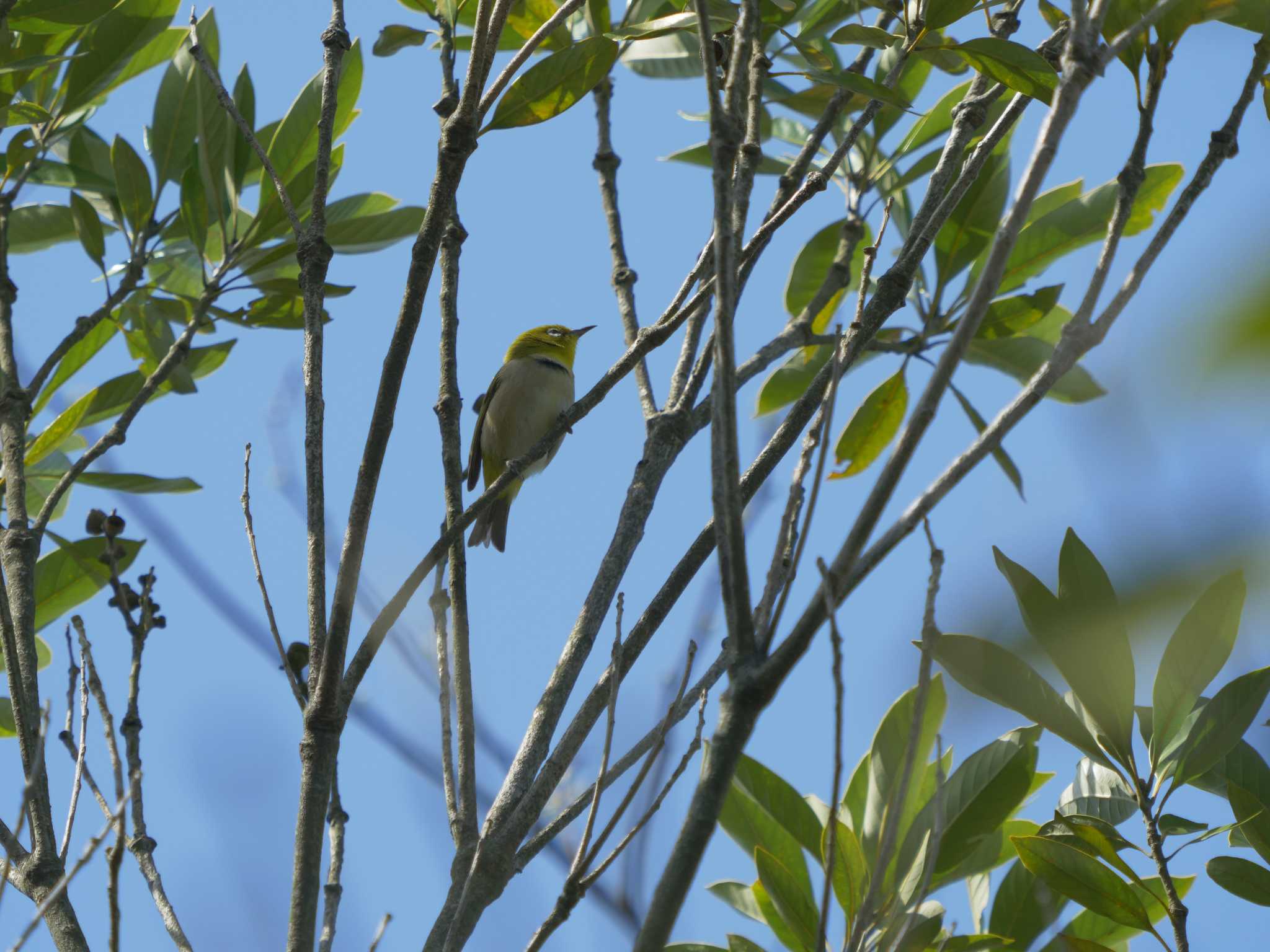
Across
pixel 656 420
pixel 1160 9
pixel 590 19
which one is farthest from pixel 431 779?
pixel 590 19

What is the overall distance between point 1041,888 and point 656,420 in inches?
47.4

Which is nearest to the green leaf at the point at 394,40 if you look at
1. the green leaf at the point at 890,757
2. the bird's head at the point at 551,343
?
the green leaf at the point at 890,757

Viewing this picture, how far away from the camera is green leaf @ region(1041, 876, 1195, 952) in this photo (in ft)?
7.73

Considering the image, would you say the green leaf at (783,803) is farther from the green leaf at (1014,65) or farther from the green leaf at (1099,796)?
the green leaf at (1014,65)

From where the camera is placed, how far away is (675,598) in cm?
223

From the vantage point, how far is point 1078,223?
400 centimetres

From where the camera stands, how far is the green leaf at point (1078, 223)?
3865 mm

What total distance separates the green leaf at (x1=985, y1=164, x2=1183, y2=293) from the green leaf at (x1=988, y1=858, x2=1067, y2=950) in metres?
1.87

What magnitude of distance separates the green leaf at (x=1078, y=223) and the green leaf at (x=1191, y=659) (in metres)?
1.66

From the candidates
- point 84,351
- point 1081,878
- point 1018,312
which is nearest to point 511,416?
point 84,351

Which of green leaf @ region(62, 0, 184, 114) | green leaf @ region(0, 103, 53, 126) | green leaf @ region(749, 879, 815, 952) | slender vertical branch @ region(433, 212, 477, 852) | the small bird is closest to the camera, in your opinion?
slender vertical branch @ region(433, 212, 477, 852)

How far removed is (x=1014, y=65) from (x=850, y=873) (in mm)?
1633

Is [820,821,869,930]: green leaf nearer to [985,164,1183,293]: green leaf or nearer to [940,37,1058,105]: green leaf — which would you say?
[940,37,1058,105]: green leaf

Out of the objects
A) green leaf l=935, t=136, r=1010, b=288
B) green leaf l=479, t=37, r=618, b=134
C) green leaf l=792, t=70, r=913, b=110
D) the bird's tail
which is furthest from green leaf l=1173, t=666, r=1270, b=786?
the bird's tail
